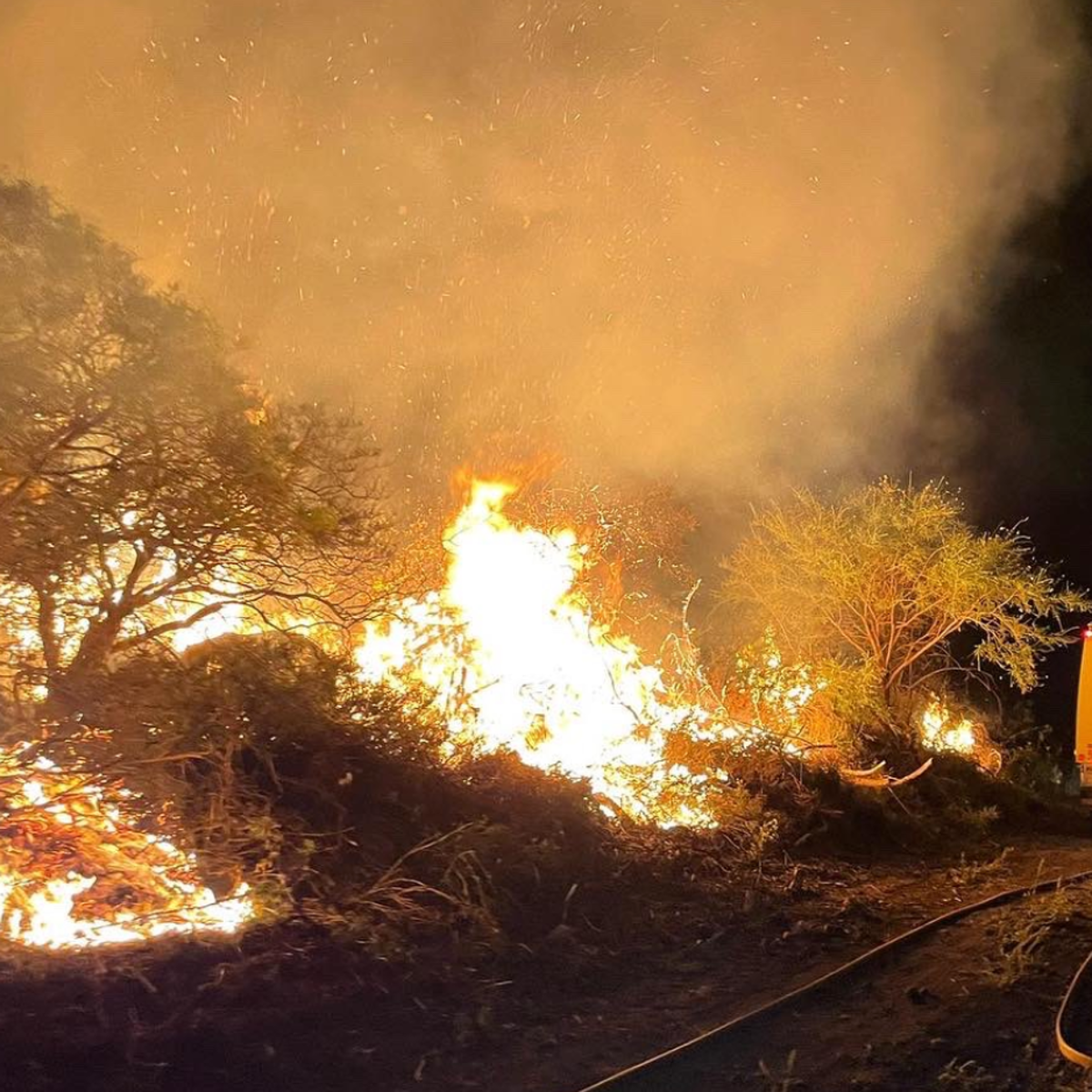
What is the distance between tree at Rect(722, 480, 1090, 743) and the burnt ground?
7.53 metres

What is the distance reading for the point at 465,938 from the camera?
6.97 meters

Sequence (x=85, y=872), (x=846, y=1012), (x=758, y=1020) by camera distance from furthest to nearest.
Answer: (x=846, y=1012) → (x=758, y=1020) → (x=85, y=872)

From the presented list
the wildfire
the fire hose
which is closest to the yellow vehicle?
the fire hose

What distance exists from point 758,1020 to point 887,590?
10.8 meters

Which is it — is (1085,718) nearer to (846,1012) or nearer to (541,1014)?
(846,1012)

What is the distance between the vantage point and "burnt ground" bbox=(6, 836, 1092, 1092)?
5039 millimetres

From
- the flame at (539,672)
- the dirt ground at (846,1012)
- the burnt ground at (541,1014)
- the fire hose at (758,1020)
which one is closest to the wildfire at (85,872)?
the burnt ground at (541,1014)

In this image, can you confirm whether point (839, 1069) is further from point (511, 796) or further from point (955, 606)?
point (955, 606)

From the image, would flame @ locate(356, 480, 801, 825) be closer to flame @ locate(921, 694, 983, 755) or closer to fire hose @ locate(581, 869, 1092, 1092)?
fire hose @ locate(581, 869, 1092, 1092)

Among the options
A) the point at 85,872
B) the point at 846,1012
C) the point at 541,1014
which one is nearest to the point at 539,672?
the point at 541,1014

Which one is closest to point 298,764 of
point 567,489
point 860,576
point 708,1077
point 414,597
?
point 414,597

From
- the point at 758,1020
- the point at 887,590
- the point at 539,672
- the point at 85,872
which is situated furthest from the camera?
the point at 887,590

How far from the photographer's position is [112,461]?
6.48 meters

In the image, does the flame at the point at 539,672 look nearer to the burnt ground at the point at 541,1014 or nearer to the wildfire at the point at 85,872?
the burnt ground at the point at 541,1014
